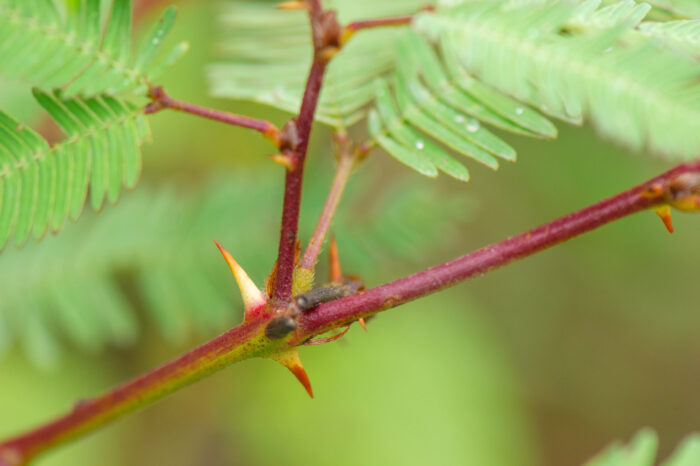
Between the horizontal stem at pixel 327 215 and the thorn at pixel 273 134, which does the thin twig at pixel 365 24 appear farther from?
the horizontal stem at pixel 327 215

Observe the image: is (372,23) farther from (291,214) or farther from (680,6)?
(680,6)

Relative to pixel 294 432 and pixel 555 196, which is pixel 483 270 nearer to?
pixel 294 432

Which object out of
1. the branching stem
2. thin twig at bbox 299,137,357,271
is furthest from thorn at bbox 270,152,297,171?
thin twig at bbox 299,137,357,271

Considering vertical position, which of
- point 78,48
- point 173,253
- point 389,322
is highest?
point 78,48

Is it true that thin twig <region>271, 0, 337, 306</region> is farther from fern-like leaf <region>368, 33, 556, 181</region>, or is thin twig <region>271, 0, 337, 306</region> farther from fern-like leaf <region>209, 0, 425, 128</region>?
fern-like leaf <region>209, 0, 425, 128</region>

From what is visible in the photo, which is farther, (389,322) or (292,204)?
(389,322)

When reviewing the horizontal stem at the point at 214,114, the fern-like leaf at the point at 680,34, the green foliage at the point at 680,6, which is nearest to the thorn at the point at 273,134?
the horizontal stem at the point at 214,114

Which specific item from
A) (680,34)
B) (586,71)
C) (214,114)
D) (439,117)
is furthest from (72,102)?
(680,34)
